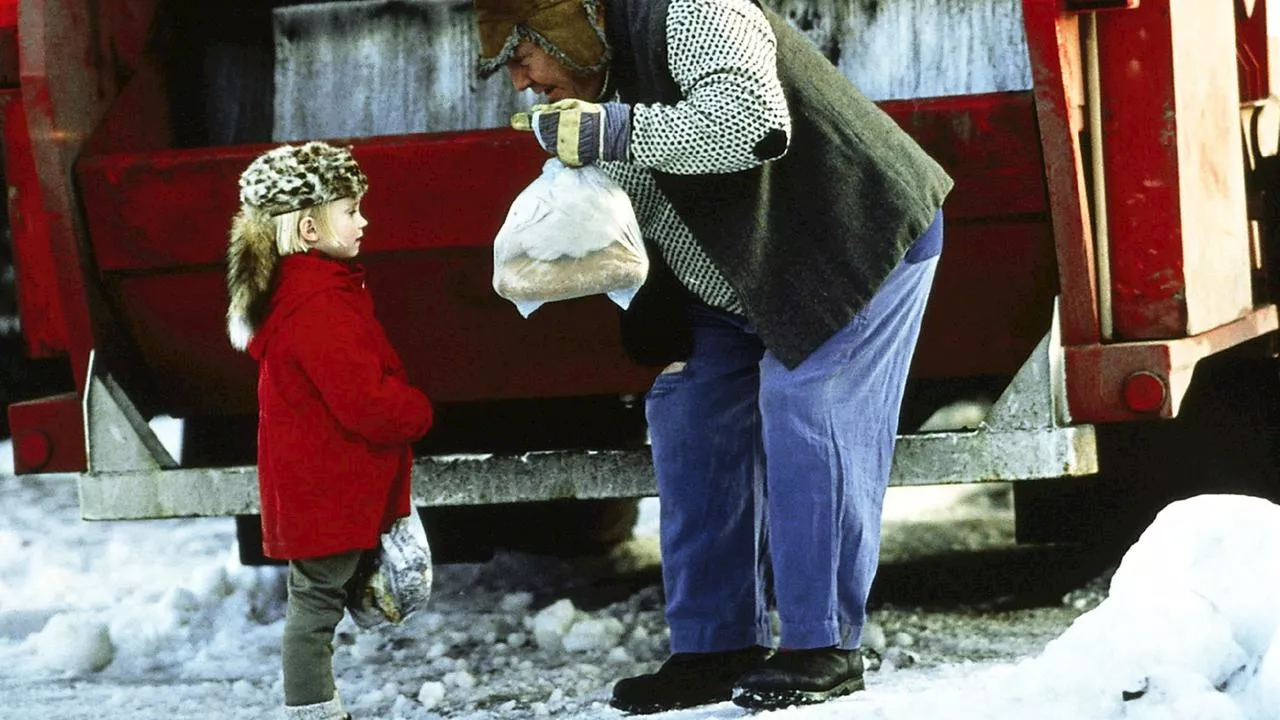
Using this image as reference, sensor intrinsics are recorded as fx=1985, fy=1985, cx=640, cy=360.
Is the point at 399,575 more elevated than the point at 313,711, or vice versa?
the point at 399,575

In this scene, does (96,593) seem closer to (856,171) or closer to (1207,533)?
(856,171)

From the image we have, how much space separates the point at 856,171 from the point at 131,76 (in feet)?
5.73

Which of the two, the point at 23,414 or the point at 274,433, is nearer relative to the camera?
the point at 274,433

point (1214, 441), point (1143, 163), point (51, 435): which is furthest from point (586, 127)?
point (1214, 441)

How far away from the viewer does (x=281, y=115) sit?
4227 millimetres

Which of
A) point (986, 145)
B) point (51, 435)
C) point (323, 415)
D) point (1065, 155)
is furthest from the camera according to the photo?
point (51, 435)

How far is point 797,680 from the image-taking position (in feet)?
9.34

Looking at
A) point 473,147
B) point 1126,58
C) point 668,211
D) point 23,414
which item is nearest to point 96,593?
point 23,414

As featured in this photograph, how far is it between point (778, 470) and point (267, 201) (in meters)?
0.91

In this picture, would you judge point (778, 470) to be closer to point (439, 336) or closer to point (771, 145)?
point (771, 145)

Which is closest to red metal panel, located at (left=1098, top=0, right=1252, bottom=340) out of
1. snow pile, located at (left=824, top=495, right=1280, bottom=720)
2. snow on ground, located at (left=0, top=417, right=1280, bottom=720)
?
snow on ground, located at (left=0, top=417, right=1280, bottom=720)

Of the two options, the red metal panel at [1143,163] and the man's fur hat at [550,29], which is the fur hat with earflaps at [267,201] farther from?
the red metal panel at [1143,163]

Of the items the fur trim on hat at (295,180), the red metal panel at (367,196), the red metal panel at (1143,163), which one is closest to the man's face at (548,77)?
the fur trim on hat at (295,180)

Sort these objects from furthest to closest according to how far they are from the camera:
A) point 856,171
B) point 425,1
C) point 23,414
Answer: point 425,1 → point 23,414 → point 856,171
